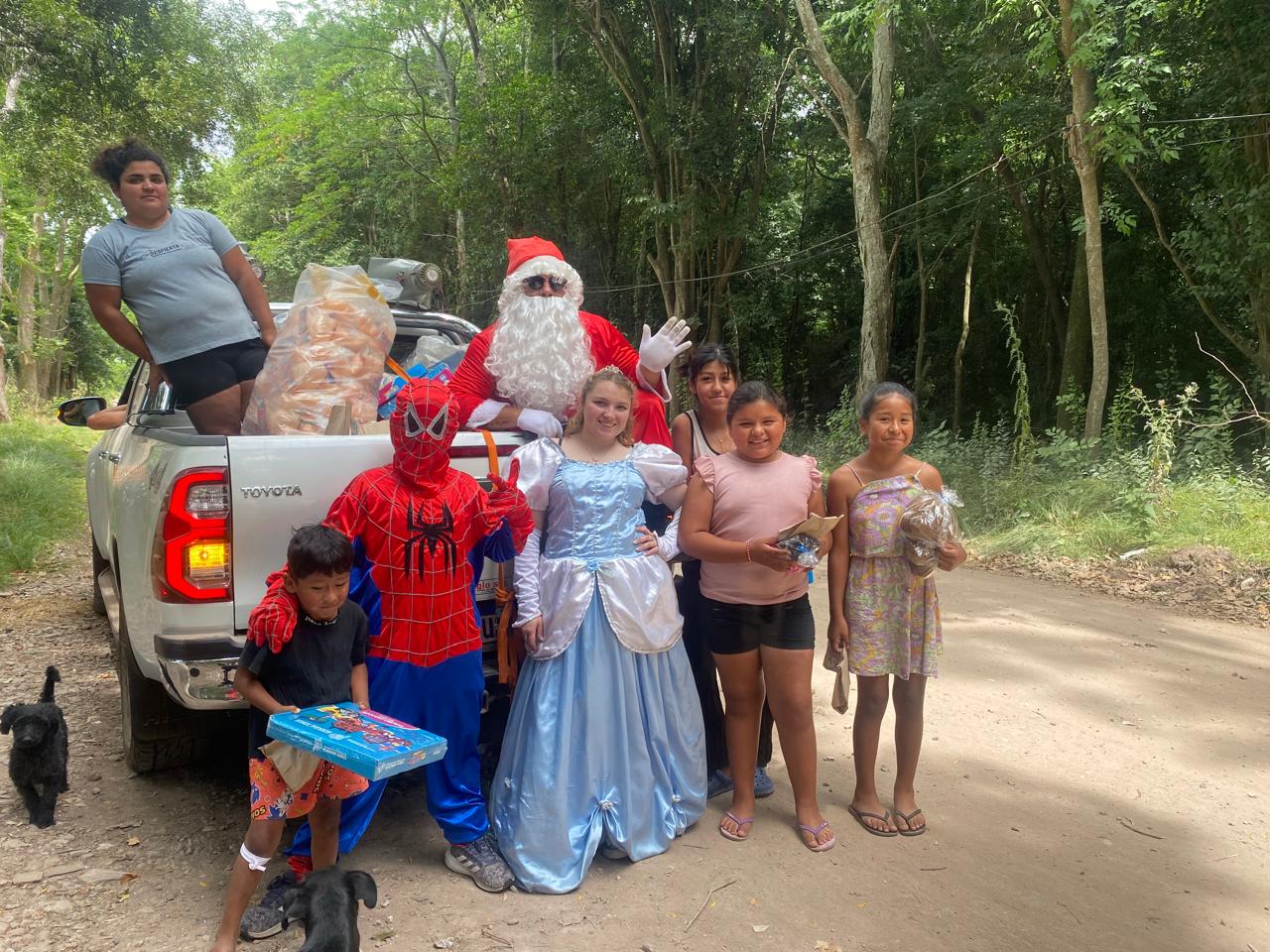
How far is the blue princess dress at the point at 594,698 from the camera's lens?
301cm

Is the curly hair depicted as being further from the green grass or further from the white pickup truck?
the green grass

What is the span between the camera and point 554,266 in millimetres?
4113

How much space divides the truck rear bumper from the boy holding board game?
0.56 feet

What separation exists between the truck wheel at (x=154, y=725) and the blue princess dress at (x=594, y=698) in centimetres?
134

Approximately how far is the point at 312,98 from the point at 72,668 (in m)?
23.4

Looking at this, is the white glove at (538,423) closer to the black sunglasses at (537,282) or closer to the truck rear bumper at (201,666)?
the black sunglasses at (537,282)

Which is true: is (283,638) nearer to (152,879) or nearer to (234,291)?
(152,879)

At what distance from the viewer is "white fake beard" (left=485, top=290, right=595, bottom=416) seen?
12.3 feet

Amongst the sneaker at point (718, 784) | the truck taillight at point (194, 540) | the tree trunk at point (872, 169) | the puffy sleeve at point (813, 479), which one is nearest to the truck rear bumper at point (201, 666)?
the truck taillight at point (194, 540)

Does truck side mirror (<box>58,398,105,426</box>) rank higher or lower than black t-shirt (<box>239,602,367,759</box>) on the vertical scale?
higher

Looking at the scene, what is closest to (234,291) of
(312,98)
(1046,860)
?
(1046,860)

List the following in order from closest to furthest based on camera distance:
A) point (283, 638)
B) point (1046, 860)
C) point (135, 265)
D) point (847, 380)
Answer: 1. point (283, 638)
2. point (1046, 860)
3. point (135, 265)
4. point (847, 380)

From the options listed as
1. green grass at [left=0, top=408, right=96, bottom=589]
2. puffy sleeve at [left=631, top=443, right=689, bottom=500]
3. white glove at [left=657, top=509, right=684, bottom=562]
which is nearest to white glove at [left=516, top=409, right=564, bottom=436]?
puffy sleeve at [left=631, top=443, right=689, bottom=500]

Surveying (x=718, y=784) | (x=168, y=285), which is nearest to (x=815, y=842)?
(x=718, y=784)
